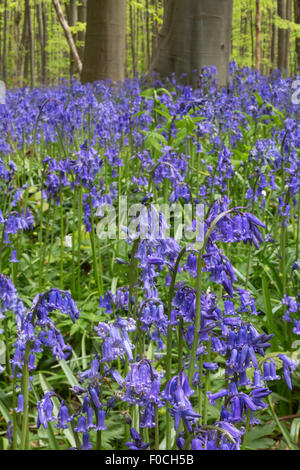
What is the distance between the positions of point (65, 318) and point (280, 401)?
1288 millimetres

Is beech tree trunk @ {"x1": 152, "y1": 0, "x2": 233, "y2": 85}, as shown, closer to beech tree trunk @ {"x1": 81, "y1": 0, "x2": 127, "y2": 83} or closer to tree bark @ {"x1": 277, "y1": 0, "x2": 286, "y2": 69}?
beech tree trunk @ {"x1": 81, "y1": 0, "x2": 127, "y2": 83}

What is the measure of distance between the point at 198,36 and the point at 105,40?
7.72 ft

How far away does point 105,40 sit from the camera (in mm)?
9312

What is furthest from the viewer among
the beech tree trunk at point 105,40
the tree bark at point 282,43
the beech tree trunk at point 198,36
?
the tree bark at point 282,43

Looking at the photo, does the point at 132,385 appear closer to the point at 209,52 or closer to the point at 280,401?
the point at 280,401

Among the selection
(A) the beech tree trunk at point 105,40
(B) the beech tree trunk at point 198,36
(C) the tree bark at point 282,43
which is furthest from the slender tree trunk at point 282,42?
(B) the beech tree trunk at point 198,36

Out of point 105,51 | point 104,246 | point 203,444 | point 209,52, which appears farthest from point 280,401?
point 105,51

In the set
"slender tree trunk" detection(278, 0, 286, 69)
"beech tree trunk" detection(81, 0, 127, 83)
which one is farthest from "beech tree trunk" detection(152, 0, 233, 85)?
"slender tree trunk" detection(278, 0, 286, 69)

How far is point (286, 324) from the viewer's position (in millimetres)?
2510

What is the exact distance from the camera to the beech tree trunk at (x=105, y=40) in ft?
29.9

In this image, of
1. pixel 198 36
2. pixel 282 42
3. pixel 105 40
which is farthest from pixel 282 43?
pixel 198 36

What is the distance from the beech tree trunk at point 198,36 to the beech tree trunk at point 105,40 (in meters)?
1.54

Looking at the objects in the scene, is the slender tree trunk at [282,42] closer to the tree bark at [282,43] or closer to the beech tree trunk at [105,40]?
the tree bark at [282,43]

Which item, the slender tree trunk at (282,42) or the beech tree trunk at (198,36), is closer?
the beech tree trunk at (198,36)
